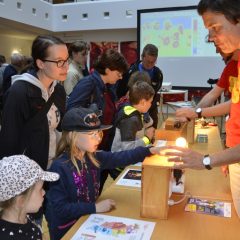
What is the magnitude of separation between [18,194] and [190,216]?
2.52 feet

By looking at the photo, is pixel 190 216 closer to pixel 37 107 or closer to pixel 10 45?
pixel 37 107

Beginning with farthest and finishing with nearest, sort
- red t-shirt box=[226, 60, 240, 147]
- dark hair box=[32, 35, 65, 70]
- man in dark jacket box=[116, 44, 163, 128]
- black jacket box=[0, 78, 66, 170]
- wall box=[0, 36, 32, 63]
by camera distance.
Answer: wall box=[0, 36, 32, 63], man in dark jacket box=[116, 44, 163, 128], dark hair box=[32, 35, 65, 70], black jacket box=[0, 78, 66, 170], red t-shirt box=[226, 60, 240, 147]

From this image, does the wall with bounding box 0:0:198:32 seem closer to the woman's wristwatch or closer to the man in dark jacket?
the man in dark jacket

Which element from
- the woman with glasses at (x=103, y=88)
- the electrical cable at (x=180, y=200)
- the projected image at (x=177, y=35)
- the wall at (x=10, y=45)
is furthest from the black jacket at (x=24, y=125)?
the wall at (x=10, y=45)

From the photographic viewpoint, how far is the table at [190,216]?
126 centimetres

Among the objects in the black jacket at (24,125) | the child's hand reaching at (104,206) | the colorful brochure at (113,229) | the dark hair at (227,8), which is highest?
the dark hair at (227,8)

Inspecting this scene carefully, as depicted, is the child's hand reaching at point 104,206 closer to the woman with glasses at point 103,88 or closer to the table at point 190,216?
the table at point 190,216

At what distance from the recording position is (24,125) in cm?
167

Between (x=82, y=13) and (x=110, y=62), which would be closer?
(x=110, y=62)

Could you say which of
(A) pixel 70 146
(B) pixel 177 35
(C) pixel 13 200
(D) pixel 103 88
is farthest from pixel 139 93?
(B) pixel 177 35

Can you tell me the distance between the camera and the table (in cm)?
126

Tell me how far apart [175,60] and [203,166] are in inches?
268

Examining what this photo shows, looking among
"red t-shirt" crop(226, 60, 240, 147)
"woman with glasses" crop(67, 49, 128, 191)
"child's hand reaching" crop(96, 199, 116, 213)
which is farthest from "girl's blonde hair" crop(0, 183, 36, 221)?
"woman with glasses" crop(67, 49, 128, 191)

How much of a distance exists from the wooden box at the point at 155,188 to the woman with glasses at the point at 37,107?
645mm
